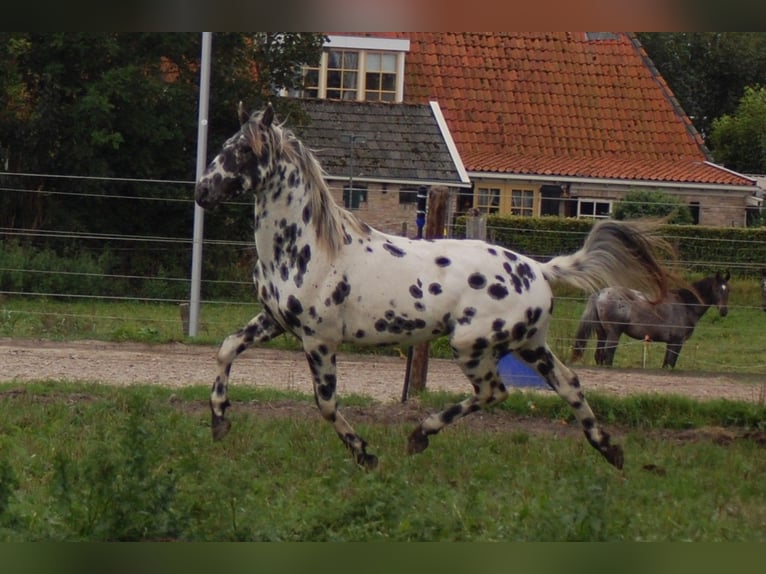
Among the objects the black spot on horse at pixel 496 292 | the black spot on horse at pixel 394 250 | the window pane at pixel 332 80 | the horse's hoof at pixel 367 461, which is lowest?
the horse's hoof at pixel 367 461

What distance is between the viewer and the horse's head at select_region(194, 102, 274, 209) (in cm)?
734

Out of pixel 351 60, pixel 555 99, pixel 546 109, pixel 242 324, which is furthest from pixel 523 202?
pixel 242 324

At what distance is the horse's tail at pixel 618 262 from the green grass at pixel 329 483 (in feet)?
3.65

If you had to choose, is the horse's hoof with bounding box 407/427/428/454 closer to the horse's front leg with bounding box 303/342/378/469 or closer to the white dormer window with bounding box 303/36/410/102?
the horse's front leg with bounding box 303/342/378/469

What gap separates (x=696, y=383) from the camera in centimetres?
1272

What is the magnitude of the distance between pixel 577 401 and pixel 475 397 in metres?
0.64

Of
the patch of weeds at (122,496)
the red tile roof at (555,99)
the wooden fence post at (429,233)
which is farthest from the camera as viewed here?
the red tile roof at (555,99)

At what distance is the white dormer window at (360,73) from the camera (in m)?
30.8

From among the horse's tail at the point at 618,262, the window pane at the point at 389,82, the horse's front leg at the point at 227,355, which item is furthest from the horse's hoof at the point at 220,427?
the window pane at the point at 389,82

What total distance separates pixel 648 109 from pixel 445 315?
2538 centimetres

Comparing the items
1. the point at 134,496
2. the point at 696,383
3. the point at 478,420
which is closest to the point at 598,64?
the point at 696,383

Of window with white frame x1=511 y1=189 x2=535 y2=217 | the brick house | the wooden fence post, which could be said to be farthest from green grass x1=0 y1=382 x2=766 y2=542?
the brick house

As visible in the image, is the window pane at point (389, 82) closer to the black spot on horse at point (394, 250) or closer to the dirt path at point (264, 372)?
the dirt path at point (264, 372)
